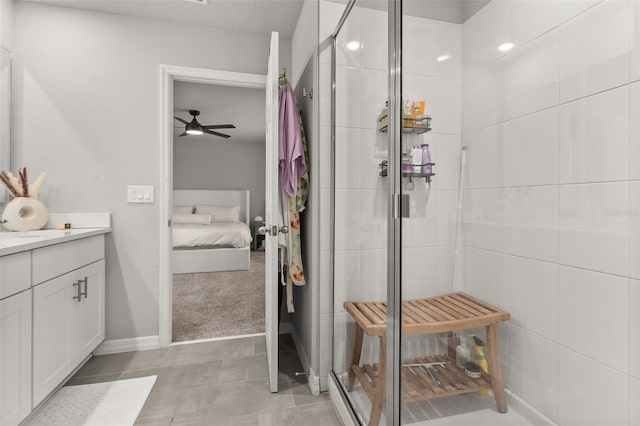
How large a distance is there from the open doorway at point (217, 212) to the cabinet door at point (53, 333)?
800 mm

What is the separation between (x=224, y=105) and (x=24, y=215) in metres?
3.32

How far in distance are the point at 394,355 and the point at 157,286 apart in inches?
77.6

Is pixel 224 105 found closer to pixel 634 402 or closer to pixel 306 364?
pixel 306 364

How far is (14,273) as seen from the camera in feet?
4.33

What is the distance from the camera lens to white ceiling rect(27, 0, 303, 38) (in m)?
2.12

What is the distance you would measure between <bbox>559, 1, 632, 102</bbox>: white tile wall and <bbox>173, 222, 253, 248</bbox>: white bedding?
4949 millimetres

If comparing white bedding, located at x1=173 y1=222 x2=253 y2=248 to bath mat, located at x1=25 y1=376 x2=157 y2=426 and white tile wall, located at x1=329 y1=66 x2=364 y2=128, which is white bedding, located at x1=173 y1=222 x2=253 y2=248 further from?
white tile wall, located at x1=329 y1=66 x2=364 y2=128

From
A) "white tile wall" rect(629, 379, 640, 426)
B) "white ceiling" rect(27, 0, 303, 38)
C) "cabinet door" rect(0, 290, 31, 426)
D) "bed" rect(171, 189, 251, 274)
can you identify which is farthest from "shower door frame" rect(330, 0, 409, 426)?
"bed" rect(171, 189, 251, 274)

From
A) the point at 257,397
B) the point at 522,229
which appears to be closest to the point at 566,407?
the point at 522,229

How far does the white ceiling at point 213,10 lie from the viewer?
2.12 metres

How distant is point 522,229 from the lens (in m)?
0.58

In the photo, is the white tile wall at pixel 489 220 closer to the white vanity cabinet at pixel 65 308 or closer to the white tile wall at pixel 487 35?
the white tile wall at pixel 487 35

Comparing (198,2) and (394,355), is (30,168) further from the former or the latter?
(394,355)

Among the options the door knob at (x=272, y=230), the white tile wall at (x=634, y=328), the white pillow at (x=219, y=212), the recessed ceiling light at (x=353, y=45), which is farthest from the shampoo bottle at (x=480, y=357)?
the white pillow at (x=219, y=212)
